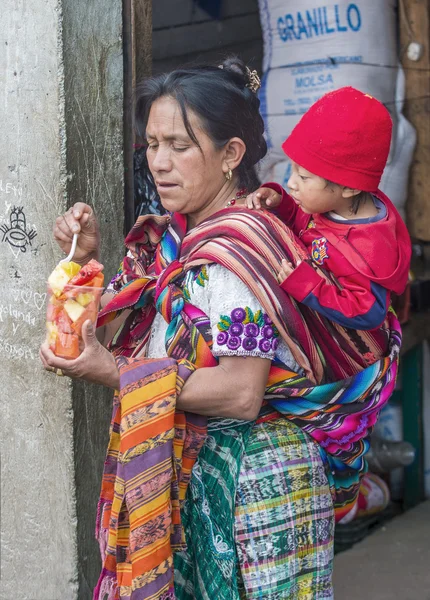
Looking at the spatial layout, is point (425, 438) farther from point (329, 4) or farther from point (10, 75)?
point (10, 75)

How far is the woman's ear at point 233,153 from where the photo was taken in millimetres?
2188

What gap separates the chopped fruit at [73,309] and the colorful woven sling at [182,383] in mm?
164

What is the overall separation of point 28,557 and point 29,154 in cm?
136

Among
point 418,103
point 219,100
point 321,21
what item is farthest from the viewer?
point 418,103

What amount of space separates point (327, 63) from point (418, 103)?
545 mm

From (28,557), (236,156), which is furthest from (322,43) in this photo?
(28,557)

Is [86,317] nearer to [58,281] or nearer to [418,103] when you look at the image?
[58,281]

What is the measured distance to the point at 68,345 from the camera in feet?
6.32

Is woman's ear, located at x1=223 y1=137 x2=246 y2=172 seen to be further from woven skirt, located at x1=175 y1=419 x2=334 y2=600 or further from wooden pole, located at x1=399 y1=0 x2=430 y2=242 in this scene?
wooden pole, located at x1=399 y1=0 x2=430 y2=242

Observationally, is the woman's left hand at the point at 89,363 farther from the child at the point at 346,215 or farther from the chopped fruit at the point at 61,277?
the child at the point at 346,215

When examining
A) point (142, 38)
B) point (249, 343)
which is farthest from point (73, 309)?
point (142, 38)

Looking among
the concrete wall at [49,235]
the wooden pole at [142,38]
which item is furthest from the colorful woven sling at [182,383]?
the wooden pole at [142,38]

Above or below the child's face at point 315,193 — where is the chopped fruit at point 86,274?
below

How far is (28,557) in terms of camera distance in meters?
2.98
